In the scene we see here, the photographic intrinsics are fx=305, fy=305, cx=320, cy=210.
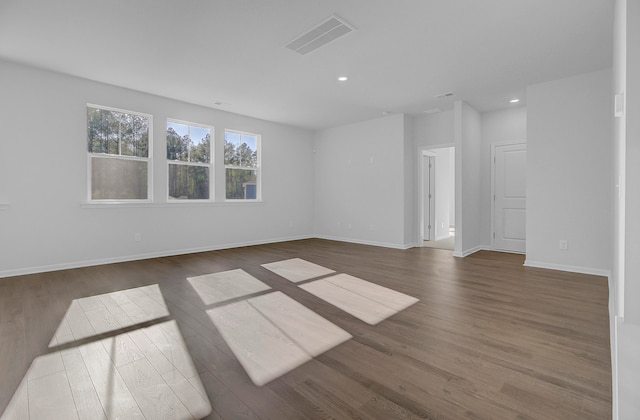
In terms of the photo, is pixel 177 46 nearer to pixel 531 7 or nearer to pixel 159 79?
pixel 159 79

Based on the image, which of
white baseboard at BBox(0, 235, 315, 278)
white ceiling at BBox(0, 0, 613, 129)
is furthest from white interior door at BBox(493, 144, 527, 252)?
white baseboard at BBox(0, 235, 315, 278)

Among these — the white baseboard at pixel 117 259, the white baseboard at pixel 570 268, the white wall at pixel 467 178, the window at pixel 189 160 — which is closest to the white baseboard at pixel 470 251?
the white wall at pixel 467 178

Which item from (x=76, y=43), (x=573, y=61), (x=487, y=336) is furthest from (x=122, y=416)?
(x=573, y=61)

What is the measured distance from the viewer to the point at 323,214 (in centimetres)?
788

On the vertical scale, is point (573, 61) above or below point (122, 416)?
above

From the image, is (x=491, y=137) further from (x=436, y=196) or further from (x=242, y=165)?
(x=242, y=165)

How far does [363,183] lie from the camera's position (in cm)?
697

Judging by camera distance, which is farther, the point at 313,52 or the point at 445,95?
the point at 445,95

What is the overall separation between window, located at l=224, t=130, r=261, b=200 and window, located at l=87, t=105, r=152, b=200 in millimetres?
1526

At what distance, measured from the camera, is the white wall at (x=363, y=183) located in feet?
20.9

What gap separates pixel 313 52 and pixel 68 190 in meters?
3.95

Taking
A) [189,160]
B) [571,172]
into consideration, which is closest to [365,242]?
[571,172]

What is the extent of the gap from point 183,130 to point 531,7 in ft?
17.5

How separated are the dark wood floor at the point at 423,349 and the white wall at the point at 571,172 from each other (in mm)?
459
